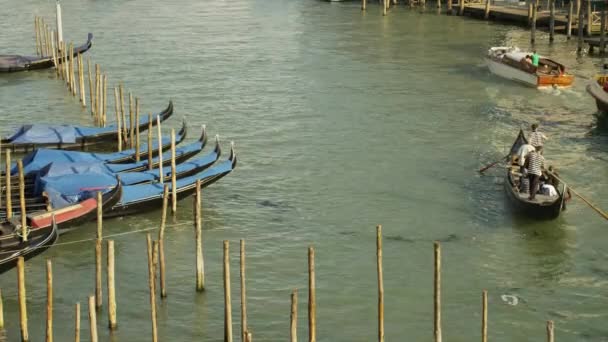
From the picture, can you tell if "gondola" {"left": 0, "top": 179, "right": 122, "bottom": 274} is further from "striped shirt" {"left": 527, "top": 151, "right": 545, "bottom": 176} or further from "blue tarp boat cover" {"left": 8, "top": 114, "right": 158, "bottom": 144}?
"striped shirt" {"left": 527, "top": 151, "right": 545, "bottom": 176}

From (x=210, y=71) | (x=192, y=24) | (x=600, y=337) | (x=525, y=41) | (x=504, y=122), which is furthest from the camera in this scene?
(x=192, y=24)

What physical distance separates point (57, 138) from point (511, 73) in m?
11.9

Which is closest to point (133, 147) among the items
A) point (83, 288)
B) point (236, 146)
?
point (236, 146)

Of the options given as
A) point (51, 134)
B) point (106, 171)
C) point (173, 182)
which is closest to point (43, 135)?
point (51, 134)

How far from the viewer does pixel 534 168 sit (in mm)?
14789

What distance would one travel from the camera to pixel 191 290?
502 inches

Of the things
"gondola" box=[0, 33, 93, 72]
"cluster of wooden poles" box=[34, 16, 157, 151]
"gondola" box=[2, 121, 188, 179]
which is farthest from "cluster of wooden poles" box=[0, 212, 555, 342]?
"gondola" box=[0, 33, 93, 72]

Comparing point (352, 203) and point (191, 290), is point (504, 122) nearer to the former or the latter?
point (352, 203)

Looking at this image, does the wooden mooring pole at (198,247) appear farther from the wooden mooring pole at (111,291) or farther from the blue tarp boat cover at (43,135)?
the blue tarp boat cover at (43,135)

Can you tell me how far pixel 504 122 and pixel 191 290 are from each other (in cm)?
1087

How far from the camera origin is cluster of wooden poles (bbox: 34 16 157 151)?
18078mm

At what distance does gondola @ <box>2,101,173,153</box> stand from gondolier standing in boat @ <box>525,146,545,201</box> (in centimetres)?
687

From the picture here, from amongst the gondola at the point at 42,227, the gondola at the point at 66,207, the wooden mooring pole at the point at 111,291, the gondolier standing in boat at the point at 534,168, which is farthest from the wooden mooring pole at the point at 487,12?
the wooden mooring pole at the point at 111,291

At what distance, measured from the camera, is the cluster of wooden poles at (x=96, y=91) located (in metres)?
18.1
